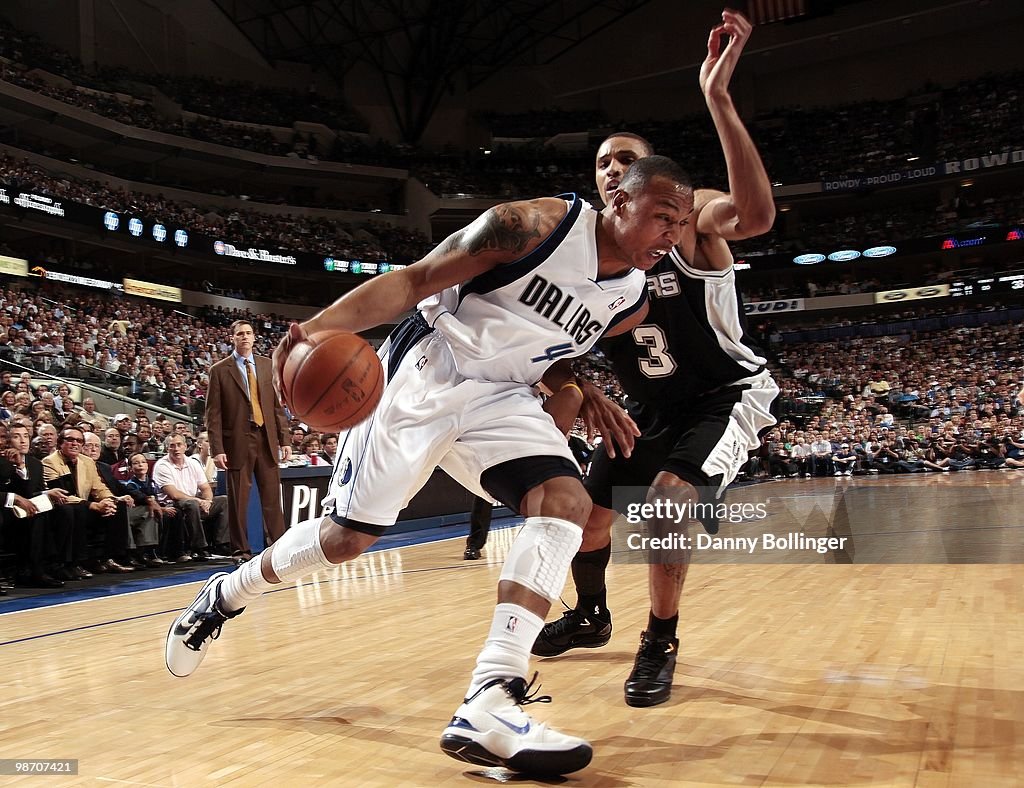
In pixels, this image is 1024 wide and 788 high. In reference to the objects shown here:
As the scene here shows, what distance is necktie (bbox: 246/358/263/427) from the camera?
6898mm

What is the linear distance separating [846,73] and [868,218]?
18.7 ft

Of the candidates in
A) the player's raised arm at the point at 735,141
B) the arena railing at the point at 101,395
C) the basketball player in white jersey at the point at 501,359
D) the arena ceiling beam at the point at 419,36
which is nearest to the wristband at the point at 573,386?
the basketball player in white jersey at the point at 501,359

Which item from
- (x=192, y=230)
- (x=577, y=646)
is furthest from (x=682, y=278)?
(x=192, y=230)

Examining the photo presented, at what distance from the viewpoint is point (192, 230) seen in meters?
24.8

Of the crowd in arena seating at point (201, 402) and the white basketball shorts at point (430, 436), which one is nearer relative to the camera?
the white basketball shorts at point (430, 436)

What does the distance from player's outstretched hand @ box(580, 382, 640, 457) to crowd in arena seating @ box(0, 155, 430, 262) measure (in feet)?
70.2

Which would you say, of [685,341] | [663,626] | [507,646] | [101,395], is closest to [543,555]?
[507,646]

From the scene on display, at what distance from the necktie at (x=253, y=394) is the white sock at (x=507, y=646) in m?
5.15

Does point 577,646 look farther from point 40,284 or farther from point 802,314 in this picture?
point 802,314

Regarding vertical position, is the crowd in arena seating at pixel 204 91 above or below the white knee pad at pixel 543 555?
above

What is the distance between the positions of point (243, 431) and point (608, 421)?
15.8ft

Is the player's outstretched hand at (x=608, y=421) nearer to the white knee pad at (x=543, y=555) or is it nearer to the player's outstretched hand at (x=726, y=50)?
the white knee pad at (x=543, y=555)

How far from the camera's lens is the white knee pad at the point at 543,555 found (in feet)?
7.30

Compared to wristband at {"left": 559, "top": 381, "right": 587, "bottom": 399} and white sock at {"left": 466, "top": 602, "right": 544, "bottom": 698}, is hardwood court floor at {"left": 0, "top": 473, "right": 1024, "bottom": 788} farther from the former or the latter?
wristband at {"left": 559, "top": 381, "right": 587, "bottom": 399}
